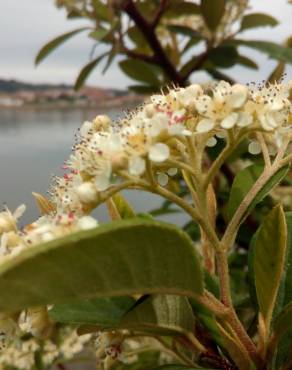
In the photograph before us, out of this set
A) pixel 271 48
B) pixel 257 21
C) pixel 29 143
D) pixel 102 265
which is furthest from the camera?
pixel 29 143

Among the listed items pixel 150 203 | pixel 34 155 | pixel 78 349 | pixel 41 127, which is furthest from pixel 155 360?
pixel 41 127

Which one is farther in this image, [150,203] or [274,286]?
[150,203]

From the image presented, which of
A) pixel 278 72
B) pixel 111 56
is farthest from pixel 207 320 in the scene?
pixel 111 56

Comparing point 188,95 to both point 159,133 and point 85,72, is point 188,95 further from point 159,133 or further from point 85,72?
point 85,72

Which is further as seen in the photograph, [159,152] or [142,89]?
[142,89]

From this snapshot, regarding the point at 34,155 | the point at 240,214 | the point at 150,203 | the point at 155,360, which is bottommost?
the point at 34,155

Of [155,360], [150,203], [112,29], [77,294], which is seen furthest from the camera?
[150,203]

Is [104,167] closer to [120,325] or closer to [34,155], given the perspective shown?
[120,325]
